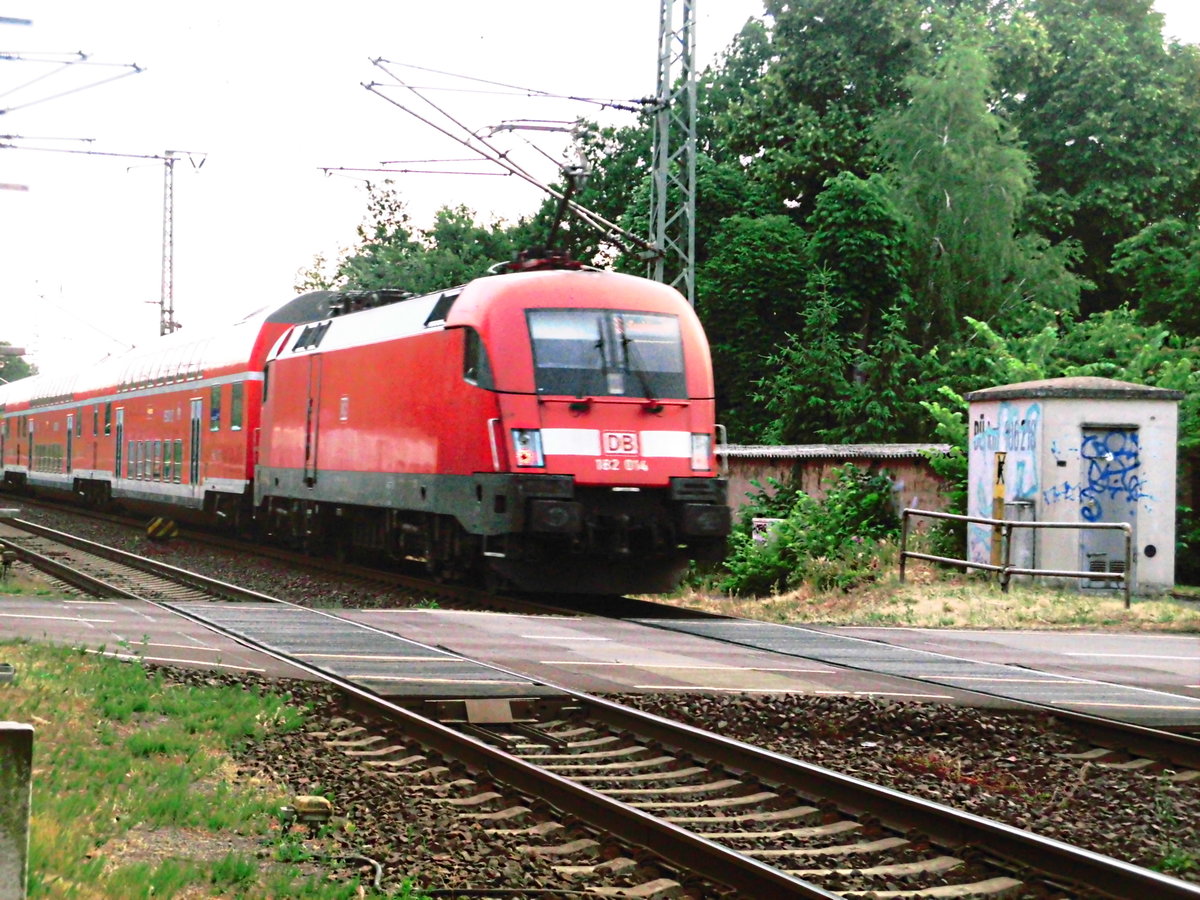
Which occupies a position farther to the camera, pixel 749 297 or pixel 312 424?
pixel 749 297

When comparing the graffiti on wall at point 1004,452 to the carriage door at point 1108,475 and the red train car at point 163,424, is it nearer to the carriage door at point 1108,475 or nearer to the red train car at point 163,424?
the carriage door at point 1108,475

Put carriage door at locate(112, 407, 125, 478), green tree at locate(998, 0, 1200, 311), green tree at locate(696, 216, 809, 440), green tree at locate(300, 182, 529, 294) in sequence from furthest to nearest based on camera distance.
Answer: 1. green tree at locate(300, 182, 529, 294)
2. green tree at locate(696, 216, 809, 440)
3. green tree at locate(998, 0, 1200, 311)
4. carriage door at locate(112, 407, 125, 478)

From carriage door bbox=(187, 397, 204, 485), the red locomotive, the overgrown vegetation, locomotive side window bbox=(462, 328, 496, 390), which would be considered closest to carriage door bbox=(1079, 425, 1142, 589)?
the red locomotive

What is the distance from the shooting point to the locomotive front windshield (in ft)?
51.0

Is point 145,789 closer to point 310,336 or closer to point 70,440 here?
point 310,336

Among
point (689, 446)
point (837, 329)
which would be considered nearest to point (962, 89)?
point (837, 329)

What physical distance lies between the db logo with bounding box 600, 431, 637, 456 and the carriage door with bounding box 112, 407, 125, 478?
21.4 meters

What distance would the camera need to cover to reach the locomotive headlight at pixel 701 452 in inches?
636

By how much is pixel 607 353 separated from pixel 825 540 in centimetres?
540

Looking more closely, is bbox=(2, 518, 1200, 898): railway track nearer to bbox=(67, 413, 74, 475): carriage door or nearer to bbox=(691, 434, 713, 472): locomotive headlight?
bbox=(691, 434, 713, 472): locomotive headlight

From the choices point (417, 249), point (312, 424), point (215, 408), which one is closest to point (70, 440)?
point (215, 408)

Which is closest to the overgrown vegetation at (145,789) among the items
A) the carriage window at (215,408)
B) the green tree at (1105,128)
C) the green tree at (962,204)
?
the carriage window at (215,408)

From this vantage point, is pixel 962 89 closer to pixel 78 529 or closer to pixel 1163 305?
pixel 1163 305

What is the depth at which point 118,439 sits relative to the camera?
114ft
